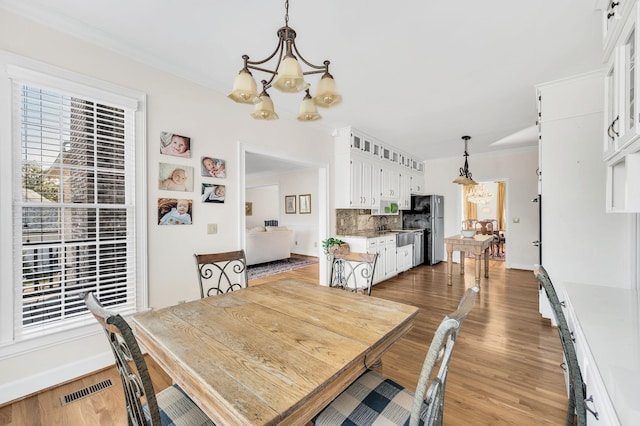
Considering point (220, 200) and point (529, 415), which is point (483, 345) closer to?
point (529, 415)

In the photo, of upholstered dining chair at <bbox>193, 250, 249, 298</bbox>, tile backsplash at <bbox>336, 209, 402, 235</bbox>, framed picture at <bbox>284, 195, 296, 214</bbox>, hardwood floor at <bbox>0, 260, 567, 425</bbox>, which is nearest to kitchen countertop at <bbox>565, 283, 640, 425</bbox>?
hardwood floor at <bbox>0, 260, 567, 425</bbox>

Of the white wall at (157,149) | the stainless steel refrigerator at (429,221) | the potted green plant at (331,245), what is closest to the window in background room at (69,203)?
A: the white wall at (157,149)

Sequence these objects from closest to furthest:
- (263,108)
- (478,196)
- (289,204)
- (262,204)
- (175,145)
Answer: (263,108) → (175,145) → (478,196) → (289,204) → (262,204)

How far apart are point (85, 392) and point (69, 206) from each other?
138cm

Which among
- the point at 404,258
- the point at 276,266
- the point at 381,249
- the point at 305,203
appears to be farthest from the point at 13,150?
the point at 305,203

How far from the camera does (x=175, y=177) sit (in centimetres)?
263

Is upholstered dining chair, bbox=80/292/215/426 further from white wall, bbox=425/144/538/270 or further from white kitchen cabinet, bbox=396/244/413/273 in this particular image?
white wall, bbox=425/144/538/270

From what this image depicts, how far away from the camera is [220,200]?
298 centimetres

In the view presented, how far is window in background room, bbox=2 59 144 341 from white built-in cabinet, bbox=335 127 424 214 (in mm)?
2984

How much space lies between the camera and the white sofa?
250 inches

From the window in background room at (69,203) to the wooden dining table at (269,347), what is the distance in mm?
1131

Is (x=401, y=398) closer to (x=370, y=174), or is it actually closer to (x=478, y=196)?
(x=370, y=174)

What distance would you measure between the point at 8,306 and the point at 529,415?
354 cm

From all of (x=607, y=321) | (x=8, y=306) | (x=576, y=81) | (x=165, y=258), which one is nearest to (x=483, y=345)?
(x=607, y=321)
